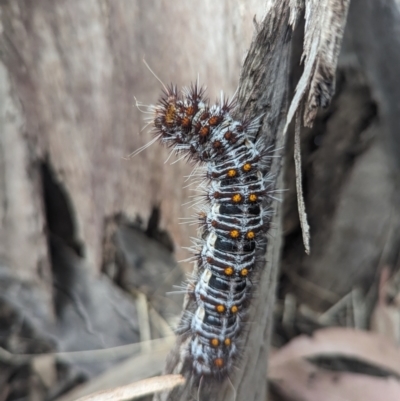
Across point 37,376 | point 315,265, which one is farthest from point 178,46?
point 37,376

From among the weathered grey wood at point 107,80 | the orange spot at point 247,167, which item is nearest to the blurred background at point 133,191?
the weathered grey wood at point 107,80

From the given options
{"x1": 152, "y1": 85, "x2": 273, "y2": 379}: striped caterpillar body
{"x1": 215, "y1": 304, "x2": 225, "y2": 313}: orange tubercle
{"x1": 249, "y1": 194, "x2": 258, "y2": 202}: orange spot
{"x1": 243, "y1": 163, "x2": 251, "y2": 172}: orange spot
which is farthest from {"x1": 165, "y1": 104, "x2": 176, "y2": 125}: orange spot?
{"x1": 215, "y1": 304, "x2": 225, "y2": 313}: orange tubercle

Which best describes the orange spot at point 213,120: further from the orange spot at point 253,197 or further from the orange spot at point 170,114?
the orange spot at point 253,197

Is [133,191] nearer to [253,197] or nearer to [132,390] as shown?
[253,197]

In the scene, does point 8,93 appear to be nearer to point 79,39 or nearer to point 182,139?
point 79,39

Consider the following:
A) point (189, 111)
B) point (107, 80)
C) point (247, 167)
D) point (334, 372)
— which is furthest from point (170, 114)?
point (334, 372)

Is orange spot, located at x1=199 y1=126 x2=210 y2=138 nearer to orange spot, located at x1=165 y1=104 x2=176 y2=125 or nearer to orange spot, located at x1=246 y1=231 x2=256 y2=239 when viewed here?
orange spot, located at x1=165 y1=104 x2=176 y2=125
